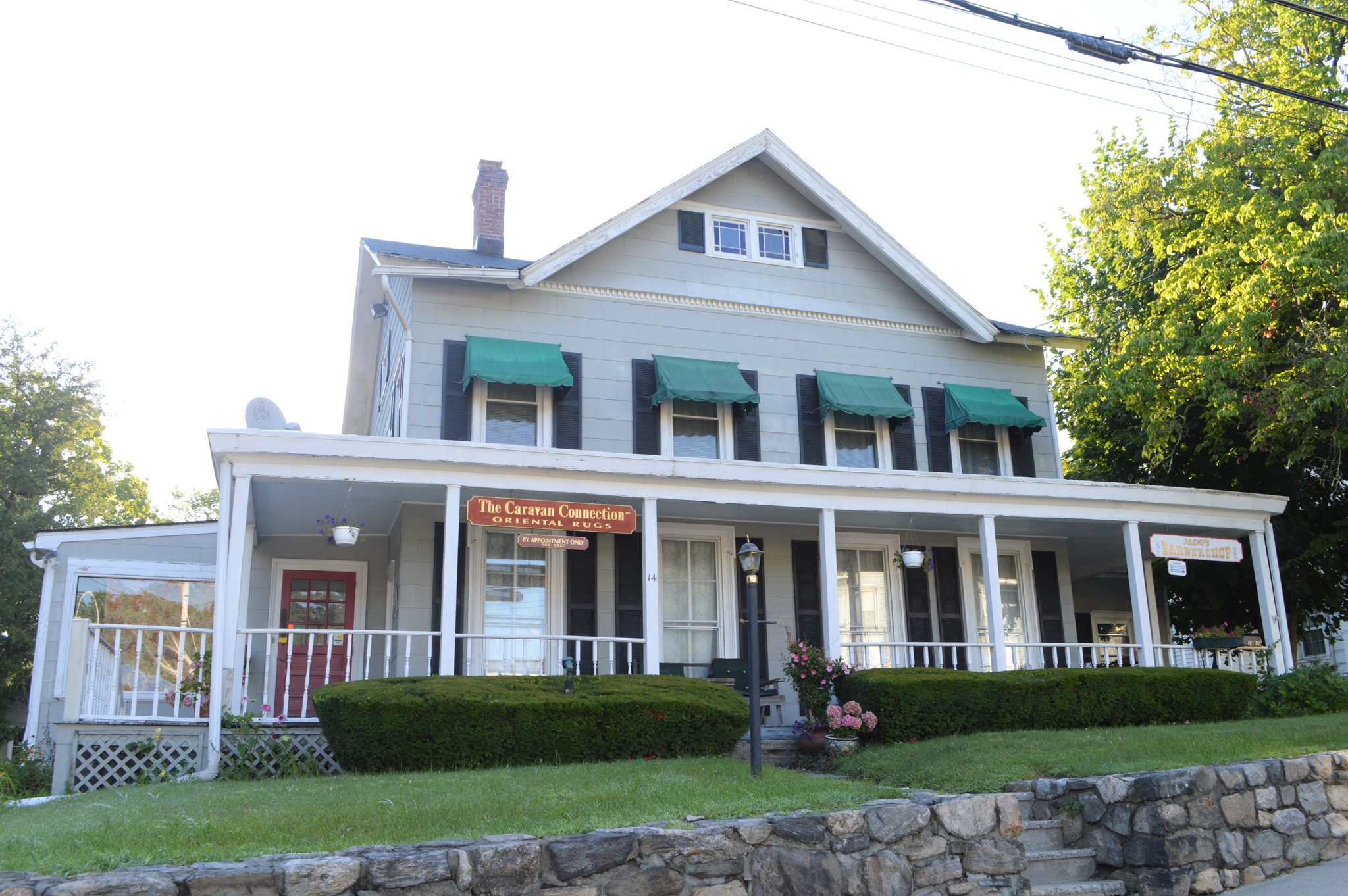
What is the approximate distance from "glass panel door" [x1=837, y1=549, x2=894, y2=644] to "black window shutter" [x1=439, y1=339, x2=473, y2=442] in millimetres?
5380

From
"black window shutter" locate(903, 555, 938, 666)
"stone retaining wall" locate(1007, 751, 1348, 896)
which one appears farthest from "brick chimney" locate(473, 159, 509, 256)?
"stone retaining wall" locate(1007, 751, 1348, 896)

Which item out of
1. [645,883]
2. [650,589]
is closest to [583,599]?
[650,589]

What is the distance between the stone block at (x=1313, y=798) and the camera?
895 centimetres

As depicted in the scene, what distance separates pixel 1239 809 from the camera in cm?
848

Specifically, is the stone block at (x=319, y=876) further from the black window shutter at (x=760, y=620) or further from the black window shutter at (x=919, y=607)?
the black window shutter at (x=919, y=607)

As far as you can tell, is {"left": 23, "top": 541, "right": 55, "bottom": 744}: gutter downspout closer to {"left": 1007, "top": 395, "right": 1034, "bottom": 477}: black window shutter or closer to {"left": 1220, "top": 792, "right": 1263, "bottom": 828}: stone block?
{"left": 1007, "top": 395, "right": 1034, "bottom": 477}: black window shutter

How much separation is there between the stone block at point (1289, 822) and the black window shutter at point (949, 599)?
6.26m

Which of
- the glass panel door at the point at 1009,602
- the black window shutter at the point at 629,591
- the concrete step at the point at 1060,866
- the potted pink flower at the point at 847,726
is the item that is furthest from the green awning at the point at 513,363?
the concrete step at the point at 1060,866

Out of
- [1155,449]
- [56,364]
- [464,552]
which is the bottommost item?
[464,552]

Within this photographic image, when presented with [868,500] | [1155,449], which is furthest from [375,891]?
[1155,449]

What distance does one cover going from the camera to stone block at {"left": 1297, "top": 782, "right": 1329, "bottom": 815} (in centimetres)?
895

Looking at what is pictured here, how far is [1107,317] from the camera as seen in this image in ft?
67.5

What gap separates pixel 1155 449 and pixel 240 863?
16822mm

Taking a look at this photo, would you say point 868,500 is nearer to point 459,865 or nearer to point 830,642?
point 830,642
